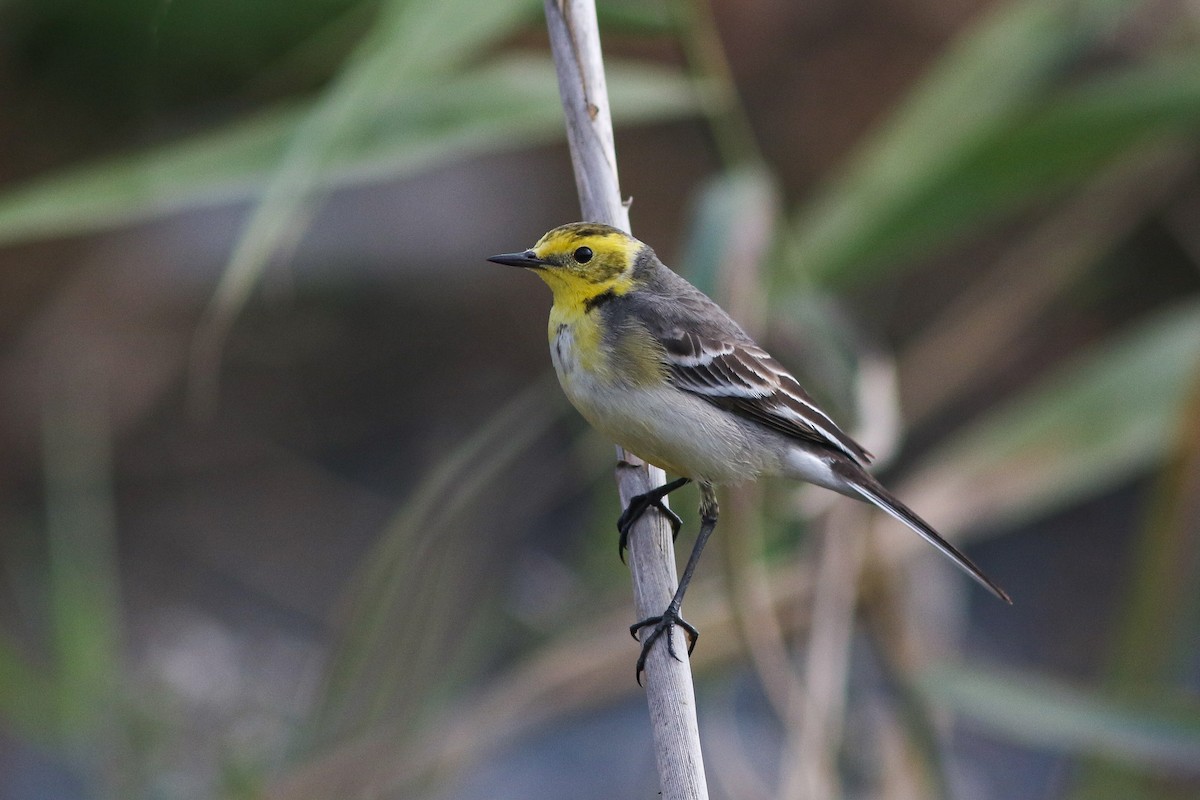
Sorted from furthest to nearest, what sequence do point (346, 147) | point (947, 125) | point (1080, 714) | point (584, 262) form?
point (947, 125), point (1080, 714), point (584, 262), point (346, 147)

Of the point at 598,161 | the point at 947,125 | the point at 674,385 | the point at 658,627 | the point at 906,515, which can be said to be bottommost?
the point at 658,627

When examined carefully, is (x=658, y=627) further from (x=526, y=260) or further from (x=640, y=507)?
(x=526, y=260)

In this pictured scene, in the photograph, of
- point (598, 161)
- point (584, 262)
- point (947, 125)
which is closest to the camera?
point (598, 161)

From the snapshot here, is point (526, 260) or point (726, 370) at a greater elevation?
point (526, 260)

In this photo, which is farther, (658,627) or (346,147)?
(346,147)

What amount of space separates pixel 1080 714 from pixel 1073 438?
64cm

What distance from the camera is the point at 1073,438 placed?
9.28 ft

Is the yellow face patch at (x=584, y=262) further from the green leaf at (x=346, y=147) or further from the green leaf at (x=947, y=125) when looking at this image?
the green leaf at (x=947, y=125)

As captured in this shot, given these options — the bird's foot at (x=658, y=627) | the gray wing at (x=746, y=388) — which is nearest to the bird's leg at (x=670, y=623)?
the bird's foot at (x=658, y=627)

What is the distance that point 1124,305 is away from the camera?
5.63m

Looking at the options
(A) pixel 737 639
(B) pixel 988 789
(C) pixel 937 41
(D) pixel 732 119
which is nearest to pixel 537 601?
(A) pixel 737 639

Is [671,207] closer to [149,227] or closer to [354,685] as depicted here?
[149,227]

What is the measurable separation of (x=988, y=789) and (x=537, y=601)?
2.51 m

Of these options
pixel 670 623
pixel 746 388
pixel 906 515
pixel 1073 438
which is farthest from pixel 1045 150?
pixel 670 623
